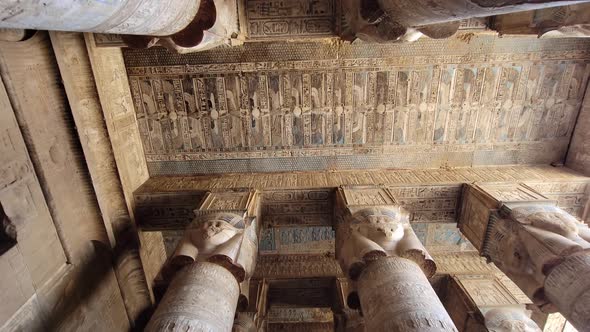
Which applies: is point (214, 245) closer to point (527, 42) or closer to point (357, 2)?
point (357, 2)

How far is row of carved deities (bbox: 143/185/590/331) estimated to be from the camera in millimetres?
2816

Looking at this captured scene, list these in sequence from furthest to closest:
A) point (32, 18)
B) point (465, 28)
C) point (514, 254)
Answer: point (465, 28), point (514, 254), point (32, 18)

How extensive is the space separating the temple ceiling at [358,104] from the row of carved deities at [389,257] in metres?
1.13

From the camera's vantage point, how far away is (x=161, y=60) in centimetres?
509

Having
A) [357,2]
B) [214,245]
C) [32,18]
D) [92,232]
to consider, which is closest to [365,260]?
[214,245]

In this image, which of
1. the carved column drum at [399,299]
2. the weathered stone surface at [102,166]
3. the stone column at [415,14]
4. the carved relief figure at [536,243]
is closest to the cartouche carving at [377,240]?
the carved column drum at [399,299]

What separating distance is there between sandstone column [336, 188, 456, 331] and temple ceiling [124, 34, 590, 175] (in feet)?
4.59

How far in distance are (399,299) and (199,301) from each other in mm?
1865

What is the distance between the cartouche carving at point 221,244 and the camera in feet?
11.2

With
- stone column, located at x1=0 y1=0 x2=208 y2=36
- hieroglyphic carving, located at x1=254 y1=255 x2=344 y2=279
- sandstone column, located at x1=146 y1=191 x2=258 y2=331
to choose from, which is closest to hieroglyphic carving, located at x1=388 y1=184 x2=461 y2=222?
hieroglyphic carving, located at x1=254 y1=255 x2=344 y2=279

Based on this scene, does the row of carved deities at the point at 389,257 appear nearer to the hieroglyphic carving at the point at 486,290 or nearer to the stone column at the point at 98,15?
the hieroglyphic carving at the point at 486,290

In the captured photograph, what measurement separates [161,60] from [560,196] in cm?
688

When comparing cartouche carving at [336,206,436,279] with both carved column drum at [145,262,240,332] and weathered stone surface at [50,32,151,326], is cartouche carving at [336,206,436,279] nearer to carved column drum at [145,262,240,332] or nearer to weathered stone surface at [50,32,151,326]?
carved column drum at [145,262,240,332]

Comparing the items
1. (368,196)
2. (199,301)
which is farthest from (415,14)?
(199,301)
